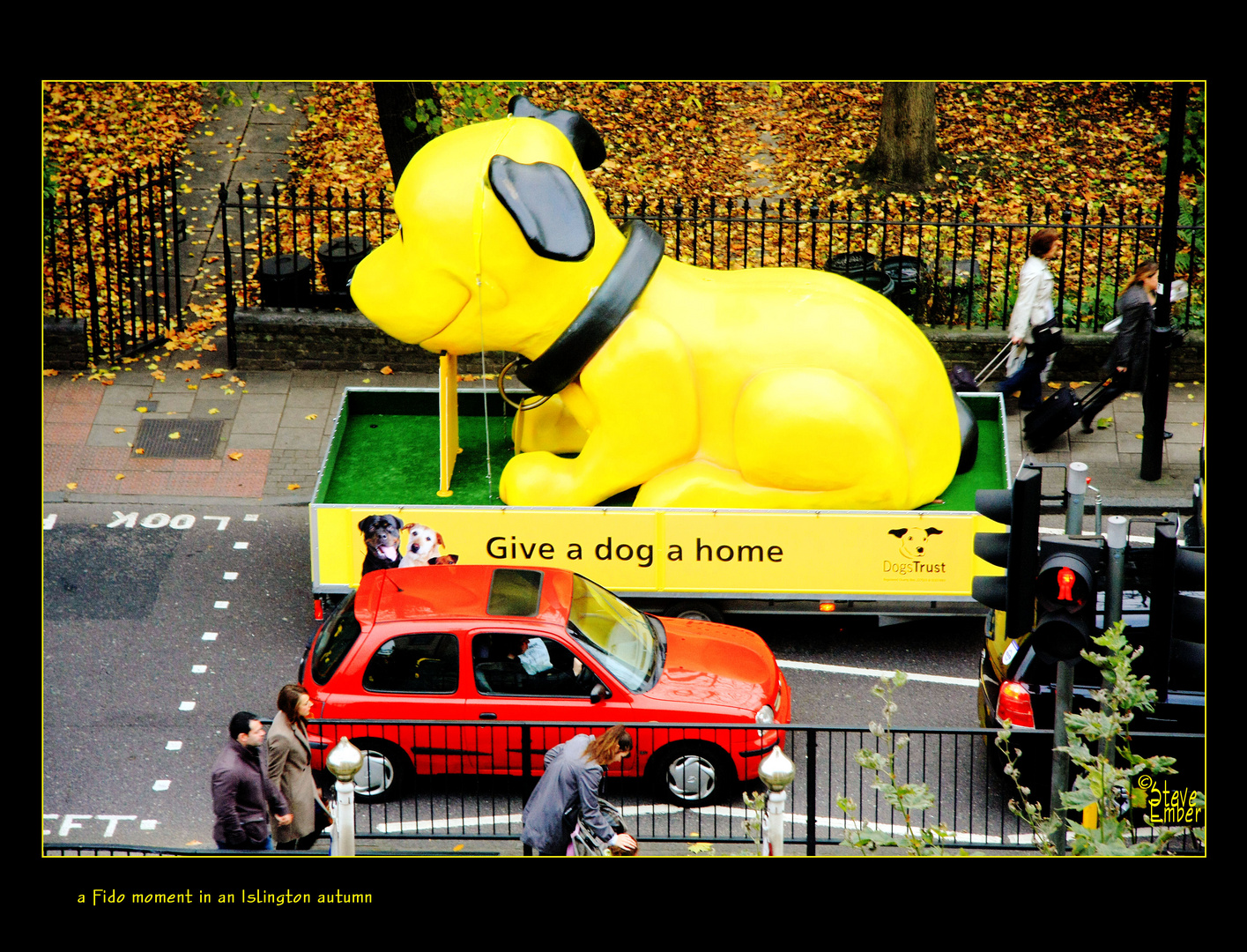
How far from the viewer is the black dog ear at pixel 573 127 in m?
11.3

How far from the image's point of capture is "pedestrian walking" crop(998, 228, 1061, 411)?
45.7 ft

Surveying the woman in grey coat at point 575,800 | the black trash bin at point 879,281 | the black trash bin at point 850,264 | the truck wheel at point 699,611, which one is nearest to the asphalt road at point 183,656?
the truck wheel at point 699,611

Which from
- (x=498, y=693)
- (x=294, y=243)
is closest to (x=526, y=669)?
(x=498, y=693)

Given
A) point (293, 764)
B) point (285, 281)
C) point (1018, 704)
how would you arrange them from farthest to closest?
point (285, 281) < point (1018, 704) < point (293, 764)

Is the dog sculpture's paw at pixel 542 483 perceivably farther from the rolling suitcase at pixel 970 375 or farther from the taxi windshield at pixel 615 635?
the rolling suitcase at pixel 970 375

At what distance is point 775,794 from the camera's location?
8.09 m

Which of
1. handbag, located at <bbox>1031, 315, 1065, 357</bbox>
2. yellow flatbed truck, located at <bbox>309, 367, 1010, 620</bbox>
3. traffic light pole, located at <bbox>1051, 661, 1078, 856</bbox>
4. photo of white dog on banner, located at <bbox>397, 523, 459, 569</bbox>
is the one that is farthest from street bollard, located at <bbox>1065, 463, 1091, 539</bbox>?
handbag, located at <bbox>1031, 315, 1065, 357</bbox>

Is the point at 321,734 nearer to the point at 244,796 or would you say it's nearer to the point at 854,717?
the point at 244,796

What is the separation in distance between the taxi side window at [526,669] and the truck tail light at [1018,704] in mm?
2489

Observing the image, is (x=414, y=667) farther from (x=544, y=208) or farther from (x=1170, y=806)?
(x=1170, y=806)

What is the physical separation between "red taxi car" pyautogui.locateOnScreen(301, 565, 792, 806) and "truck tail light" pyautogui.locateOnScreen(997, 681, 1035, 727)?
4.57ft

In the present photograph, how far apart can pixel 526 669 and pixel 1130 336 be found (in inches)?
294

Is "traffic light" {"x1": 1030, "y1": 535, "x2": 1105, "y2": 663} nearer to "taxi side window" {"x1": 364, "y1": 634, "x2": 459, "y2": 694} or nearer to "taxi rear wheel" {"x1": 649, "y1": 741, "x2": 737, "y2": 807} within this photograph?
"taxi rear wheel" {"x1": 649, "y1": 741, "x2": 737, "y2": 807}

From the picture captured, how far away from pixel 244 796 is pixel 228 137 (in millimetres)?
14510
